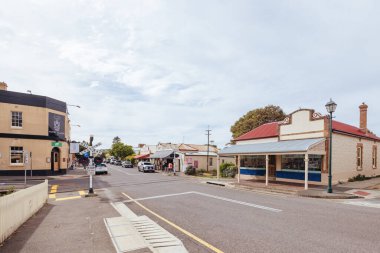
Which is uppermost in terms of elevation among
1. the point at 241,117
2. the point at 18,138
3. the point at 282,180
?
the point at 241,117

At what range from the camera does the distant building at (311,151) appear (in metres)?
20.4

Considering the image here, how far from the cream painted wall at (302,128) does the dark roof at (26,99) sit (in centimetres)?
2669

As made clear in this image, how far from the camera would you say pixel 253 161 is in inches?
1122

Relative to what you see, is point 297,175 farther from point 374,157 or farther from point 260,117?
point 260,117

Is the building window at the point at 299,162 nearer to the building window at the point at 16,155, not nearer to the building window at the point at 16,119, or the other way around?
the building window at the point at 16,155

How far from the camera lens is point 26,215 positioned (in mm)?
9711

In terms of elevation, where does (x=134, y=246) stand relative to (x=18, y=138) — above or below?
below

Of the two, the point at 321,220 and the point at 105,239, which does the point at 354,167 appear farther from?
the point at 105,239

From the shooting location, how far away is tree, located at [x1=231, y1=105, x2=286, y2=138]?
46969 millimetres

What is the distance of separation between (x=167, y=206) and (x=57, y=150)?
89.7ft

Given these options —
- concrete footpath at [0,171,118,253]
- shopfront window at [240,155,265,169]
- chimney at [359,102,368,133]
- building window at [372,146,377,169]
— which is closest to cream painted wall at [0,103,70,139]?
concrete footpath at [0,171,118,253]

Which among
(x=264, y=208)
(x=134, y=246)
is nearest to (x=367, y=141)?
(x=264, y=208)

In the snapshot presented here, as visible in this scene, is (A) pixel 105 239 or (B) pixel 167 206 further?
(B) pixel 167 206

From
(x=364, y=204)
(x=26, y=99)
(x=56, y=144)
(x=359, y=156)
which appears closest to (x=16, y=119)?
(x=26, y=99)
